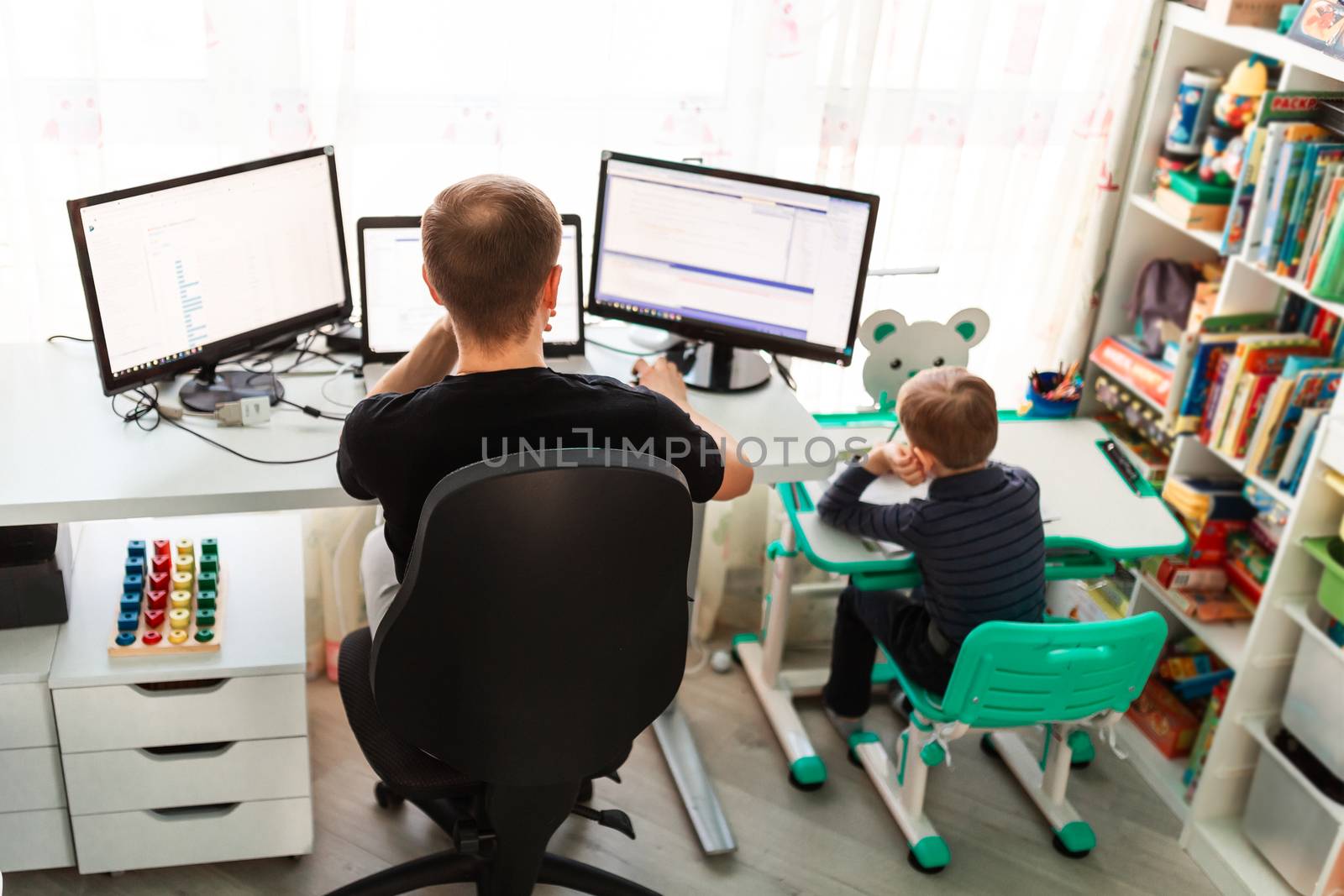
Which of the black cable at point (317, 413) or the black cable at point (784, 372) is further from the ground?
the black cable at point (784, 372)

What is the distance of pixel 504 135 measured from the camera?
8.01ft

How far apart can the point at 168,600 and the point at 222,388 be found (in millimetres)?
370

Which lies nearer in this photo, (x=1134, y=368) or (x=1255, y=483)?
(x=1255, y=483)

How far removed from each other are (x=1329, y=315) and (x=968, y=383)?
78 centimetres

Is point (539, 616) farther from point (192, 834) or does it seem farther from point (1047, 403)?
point (1047, 403)

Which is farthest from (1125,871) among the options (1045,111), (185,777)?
(185,777)

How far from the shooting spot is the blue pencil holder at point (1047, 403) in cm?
260

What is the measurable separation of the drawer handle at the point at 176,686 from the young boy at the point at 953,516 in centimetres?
103

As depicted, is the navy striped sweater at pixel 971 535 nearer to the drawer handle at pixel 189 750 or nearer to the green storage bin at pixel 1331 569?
the green storage bin at pixel 1331 569

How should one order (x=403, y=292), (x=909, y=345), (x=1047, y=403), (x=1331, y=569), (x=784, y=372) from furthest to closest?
(x=1047, y=403) → (x=784, y=372) → (x=909, y=345) → (x=403, y=292) → (x=1331, y=569)

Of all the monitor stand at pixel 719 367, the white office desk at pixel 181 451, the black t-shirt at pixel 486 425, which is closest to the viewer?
the black t-shirt at pixel 486 425

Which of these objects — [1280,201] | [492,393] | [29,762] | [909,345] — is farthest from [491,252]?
[1280,201]

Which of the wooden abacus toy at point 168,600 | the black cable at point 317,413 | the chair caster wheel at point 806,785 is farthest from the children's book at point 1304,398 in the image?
the wooden abacus toy at point 168,600

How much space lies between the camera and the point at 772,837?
7.85 feet
